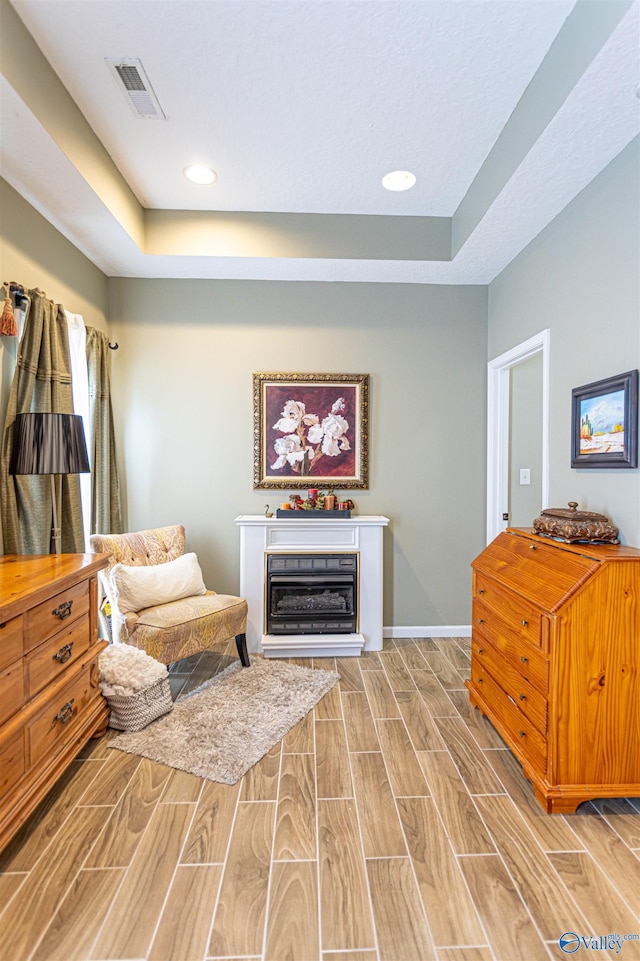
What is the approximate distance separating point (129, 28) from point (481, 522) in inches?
135

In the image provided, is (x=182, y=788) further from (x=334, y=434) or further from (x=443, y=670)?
(x=334, y=434)

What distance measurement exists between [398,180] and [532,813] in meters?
3.22

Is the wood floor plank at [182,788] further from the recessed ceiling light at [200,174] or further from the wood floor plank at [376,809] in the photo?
the recessed ceiling light at [200,174]

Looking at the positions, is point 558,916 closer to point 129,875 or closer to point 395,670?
point 129,875

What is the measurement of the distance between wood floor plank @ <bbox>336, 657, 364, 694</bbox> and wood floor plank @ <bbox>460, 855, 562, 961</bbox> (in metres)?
1.26

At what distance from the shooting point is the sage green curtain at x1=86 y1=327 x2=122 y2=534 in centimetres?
308

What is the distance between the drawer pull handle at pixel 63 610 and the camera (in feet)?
Answer: 5.91

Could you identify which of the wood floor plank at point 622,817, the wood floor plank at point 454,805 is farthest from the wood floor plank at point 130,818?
the wood floor plank at point 622,817

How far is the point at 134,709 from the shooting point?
2.22 m

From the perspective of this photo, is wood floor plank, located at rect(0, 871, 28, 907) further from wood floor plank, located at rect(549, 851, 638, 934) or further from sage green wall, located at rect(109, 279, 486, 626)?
sage green wall, located at rect(109, 279, 486, 626)

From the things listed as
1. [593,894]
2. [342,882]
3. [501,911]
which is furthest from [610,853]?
[342,882]

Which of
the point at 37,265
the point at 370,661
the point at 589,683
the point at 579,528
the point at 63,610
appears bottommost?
the point at 370,661

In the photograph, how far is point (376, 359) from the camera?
3.48m

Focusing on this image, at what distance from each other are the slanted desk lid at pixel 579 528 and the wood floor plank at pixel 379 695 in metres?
1.27
